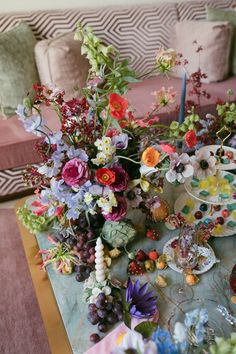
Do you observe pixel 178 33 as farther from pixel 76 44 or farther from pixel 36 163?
pixel 36 163

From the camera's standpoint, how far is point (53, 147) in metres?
0.91

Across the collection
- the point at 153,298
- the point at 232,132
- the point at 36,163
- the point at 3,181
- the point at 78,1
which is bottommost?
the point at 3,181

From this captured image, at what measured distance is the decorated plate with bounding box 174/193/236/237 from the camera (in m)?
1.09

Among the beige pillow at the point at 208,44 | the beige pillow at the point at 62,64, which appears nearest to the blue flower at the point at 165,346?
the beige pillow at the point at 62,64

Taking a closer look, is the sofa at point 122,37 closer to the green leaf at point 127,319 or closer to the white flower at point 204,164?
the white flower at point 204,164

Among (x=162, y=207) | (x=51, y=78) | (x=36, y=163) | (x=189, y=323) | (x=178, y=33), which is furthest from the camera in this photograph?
(x=178, y=33)

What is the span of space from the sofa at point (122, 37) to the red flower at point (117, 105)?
106 cm

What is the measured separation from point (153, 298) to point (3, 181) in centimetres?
137

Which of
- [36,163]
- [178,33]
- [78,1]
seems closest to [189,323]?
[36,163]

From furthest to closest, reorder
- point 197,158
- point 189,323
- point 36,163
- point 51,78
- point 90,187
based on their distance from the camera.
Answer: point 51,78, point 36,163, point 197,158, point 90,187, point 189,323

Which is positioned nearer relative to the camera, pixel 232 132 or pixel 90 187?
pixel 90 187

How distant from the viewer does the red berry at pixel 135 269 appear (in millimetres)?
977

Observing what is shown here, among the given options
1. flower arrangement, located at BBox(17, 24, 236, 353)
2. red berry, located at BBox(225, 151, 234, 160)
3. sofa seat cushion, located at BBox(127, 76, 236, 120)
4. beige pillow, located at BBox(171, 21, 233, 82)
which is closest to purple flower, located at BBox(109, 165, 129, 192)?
flower arrangement, located at BBox(17, 24, 236, 353)

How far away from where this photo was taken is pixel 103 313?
84 cm
